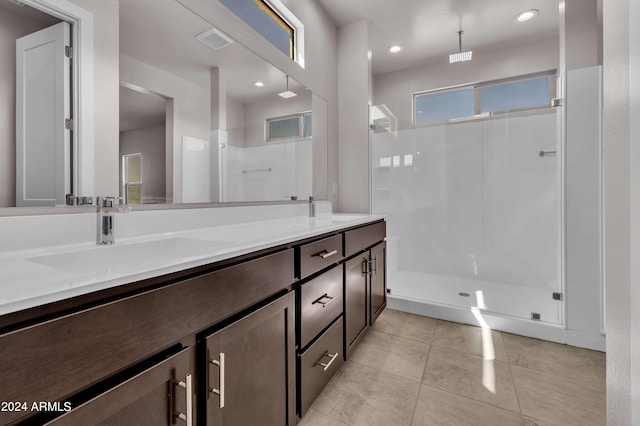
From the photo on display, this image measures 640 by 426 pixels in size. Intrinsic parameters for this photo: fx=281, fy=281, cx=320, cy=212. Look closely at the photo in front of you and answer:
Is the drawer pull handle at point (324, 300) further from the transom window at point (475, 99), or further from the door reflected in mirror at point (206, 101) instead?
the transom window at point (475, 99)

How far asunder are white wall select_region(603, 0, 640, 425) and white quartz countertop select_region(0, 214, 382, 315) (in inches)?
33.6

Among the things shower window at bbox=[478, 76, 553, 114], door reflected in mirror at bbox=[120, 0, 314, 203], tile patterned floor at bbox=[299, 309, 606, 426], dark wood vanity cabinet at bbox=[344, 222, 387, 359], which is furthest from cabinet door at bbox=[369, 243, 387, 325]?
shower window at bbox=[478, 76, 553, 114]

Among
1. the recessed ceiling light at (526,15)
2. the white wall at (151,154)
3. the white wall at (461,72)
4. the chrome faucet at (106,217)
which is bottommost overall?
the chrome faucet at (106,217)

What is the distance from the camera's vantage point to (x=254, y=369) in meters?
0.85

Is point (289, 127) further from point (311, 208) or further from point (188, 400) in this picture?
point (188, 400)

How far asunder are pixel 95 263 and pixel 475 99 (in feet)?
12.5

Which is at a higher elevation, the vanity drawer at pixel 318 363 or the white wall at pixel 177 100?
the white wall at pixel 177 100

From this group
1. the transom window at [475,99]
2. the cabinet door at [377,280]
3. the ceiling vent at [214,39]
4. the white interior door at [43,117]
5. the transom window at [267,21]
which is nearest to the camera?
the white interior door at [43,117]

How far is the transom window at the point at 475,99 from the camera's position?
285 centimetres

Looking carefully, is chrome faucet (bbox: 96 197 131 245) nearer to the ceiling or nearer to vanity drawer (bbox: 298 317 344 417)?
vanity drawer (bbox: 298 317 344 417)

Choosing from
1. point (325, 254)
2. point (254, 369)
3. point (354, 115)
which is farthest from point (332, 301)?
point (354, 115)

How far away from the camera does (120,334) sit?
1.73 feet

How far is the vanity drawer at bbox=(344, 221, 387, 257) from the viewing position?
1539 mm

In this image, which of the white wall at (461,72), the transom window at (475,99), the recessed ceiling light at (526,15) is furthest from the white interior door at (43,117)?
the recessed ceiling light at (526,15)
